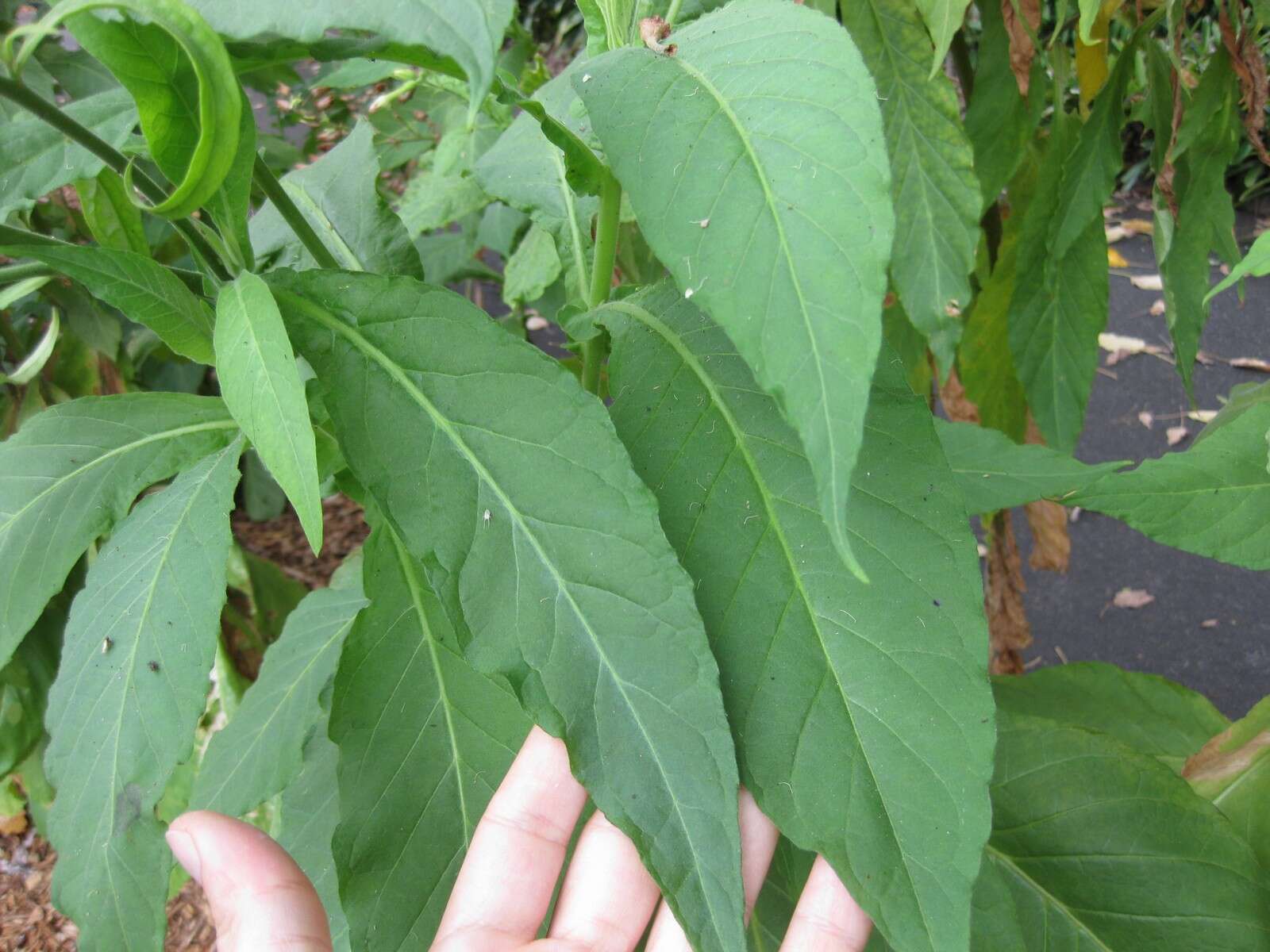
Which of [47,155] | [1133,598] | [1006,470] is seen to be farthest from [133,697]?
[1133,598]

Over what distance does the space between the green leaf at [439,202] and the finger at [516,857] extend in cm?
92

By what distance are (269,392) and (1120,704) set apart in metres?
1.11

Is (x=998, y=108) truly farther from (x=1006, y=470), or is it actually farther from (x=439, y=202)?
(x=439, y=202)

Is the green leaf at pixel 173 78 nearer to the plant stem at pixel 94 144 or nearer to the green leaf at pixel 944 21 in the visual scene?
the plant stem at pixel 94 144

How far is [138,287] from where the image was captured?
21.9 inches

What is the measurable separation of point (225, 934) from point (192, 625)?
22 centimetres

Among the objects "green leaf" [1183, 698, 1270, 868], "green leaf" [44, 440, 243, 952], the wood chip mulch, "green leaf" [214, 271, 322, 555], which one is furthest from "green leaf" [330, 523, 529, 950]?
the wood chip mulch

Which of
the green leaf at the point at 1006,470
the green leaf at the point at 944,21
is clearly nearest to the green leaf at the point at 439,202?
the green leaf at the point at 944,21

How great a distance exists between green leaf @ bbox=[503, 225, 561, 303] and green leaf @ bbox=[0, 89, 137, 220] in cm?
77

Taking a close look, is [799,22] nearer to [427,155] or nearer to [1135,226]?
[427,155]

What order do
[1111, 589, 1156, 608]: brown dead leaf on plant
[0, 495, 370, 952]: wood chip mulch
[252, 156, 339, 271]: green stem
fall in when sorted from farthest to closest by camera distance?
1. [1111, 589, 1156, 608]: brown dead leaf on plant
2. [0, 495, 370, 952]: wood chip mulch
3. [252, 156, 339, 271]: green stem

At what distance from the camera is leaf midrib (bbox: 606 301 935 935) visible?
529mm

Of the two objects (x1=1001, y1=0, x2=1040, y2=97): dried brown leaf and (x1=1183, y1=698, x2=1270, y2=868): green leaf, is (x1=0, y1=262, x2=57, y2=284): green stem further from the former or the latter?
(x1=1183, y1=698, x2=1270, y2=868): green leaf

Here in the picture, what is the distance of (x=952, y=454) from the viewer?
2.72 feet
